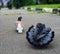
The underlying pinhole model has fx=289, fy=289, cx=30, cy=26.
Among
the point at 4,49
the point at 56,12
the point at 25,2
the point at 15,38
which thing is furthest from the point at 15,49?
the point at 25,2

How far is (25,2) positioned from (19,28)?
156ft

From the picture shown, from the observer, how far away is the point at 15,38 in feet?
36.4

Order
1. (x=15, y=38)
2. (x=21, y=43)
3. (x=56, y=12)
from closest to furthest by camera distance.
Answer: (x=21, y=43) < (x=15, y=38) < (x=56, y=12)

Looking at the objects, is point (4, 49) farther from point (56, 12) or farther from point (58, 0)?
point (58, 0)

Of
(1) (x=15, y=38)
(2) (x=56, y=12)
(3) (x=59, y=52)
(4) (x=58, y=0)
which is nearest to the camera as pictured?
(3) (x=59, y=52)

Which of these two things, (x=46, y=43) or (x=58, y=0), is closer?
(x=46, y=43)

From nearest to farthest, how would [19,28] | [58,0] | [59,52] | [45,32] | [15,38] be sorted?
[59,52], [45,32], [15,38], [19,28], [58,0]

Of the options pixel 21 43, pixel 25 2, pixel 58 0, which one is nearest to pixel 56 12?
pixel 21 43

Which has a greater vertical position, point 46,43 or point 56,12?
point 46,43

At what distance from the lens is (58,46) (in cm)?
936

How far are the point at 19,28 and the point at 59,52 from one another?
4.43 m

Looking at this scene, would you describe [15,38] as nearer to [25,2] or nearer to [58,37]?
[58,37]

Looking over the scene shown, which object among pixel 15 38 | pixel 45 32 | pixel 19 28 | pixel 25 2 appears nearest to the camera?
pixel 45 32

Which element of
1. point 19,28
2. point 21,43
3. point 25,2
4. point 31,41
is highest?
point 31,41
